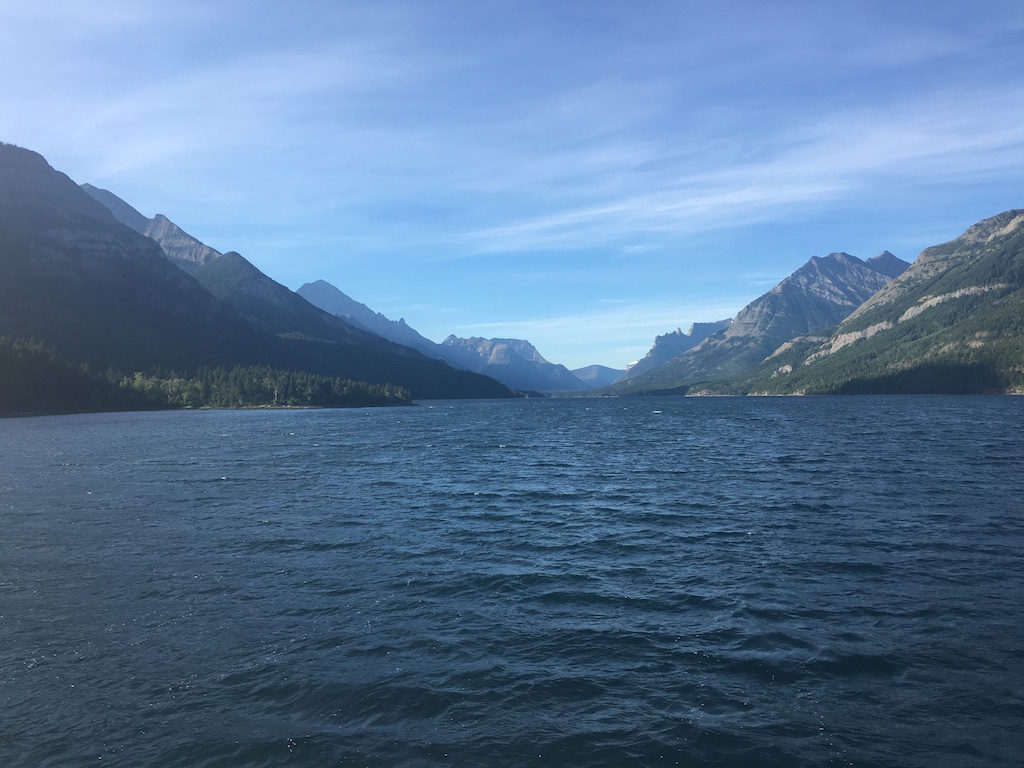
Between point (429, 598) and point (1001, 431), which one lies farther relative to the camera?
point (1001, 431)

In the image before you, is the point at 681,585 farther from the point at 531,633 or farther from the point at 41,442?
the point at 41,442

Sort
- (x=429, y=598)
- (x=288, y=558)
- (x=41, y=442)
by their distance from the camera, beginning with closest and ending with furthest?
(x=429, y=598), (x=288, y=558), (x=41, y=442)

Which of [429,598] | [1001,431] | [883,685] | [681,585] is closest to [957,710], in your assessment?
[883,685]

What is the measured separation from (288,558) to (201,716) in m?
18.8

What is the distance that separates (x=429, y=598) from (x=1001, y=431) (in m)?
136

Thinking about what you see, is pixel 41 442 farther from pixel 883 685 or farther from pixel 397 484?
pixel 883 685

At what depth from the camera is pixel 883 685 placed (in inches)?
864

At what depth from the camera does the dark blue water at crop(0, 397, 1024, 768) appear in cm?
1900

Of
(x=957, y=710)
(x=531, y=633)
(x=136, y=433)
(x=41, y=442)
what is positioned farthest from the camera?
(x=136, y=433)

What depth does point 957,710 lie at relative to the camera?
20203 millimetres

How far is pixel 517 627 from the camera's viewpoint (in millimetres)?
27703

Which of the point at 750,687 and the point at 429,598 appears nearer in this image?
the point at 750,687

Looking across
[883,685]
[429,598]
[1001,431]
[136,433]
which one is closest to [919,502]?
[883,685]

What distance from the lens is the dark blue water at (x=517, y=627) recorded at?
1900cm
